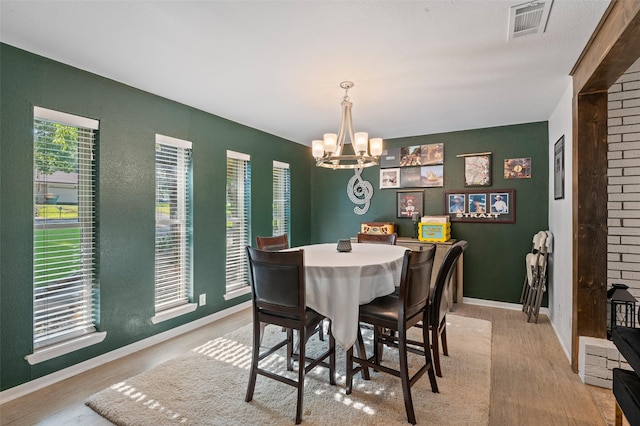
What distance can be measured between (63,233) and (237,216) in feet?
6.17

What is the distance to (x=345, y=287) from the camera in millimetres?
2076

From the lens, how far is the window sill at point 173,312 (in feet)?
10.2

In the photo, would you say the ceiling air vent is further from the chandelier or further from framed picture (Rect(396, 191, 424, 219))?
framed picture (Rect(396, 191, 424, 219))

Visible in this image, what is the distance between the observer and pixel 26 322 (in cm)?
226

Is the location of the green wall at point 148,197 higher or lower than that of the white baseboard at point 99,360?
higher

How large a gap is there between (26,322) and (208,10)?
245 centimetres

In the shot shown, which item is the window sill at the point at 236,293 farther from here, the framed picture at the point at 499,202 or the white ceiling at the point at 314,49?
the framed picture at the point at 499,202

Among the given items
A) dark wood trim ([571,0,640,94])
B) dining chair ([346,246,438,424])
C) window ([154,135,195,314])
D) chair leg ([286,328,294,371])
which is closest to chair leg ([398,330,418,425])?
dining chair ([346,246,438,424])

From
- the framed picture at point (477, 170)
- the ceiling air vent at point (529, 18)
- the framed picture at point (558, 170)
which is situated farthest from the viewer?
the framed picture at point (477, 170)

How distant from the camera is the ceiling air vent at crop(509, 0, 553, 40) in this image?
5.80ft

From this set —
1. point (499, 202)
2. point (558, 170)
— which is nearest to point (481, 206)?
point (499, 202)

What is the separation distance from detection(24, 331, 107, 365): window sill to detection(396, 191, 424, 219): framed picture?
12.8ft

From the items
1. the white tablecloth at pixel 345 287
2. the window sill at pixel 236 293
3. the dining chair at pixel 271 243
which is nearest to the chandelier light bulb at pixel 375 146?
the white tablecloth at pixel 345 287

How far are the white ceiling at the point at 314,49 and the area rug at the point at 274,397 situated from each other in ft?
7.83
